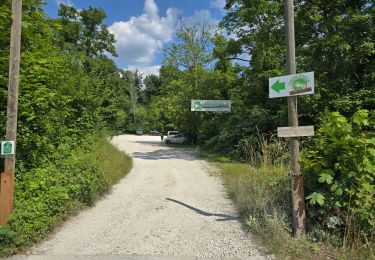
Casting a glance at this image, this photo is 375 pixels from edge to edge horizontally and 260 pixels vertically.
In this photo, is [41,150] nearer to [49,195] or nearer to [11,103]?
[49,195]

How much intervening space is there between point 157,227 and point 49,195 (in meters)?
2.13

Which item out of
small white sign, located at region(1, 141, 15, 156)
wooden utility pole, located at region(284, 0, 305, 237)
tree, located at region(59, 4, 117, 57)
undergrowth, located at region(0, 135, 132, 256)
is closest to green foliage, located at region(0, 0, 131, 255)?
undergrowth, located at region(0, 135, 132, 256)

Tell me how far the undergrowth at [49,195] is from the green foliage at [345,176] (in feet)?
14.4

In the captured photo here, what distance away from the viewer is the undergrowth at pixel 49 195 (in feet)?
16.2

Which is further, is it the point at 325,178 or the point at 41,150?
the point at 41,150

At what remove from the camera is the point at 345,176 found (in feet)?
15.6

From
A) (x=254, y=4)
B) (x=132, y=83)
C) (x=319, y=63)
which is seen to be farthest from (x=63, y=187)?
(x=132, y=83)

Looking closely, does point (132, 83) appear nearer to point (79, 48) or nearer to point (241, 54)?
point (79, 48)

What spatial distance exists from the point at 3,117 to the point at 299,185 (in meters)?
6.13

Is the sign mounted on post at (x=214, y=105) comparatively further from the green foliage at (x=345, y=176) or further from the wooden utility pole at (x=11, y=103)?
the wooden utility pole at (x=11, y=103)

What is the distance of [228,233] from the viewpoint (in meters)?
5.65

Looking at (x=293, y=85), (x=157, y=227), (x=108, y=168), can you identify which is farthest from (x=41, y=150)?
(x=293, y=85)

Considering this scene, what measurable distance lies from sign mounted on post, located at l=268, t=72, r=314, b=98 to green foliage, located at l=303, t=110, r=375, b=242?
2.02 ft

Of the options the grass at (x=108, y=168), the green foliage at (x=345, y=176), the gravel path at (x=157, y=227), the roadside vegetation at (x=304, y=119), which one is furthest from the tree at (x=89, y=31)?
the green foliage at (x=345, y=176)
